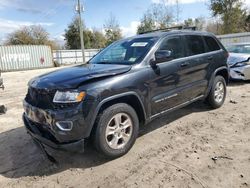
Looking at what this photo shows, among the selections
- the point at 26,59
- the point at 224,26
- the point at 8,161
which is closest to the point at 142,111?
the point at 8,161

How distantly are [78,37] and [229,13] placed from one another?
27.6 meters

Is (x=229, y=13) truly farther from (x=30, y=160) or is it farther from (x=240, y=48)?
(x=30, y=160)

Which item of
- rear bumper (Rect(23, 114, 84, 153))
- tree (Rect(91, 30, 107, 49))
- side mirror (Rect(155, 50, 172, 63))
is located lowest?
rear bumper (Rect(23, 114, 84, 153))

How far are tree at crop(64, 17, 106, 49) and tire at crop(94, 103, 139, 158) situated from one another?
149ft

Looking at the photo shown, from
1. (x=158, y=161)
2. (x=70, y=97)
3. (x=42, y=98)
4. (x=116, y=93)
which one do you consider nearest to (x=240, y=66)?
(x=158, y=161)

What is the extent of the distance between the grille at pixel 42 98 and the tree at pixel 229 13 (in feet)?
104

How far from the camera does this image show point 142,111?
3830 millimetres

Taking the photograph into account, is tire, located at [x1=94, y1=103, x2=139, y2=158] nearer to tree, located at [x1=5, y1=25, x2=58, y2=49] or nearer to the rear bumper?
the rear bumper

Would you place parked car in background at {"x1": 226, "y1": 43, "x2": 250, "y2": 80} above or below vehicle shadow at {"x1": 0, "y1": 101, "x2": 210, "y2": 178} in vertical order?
above

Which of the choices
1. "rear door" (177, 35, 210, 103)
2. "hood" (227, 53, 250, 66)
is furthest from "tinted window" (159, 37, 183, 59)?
"hood" (227, 53, 250, 66)

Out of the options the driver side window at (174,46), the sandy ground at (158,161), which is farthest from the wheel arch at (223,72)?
the driver side window at (174,46)

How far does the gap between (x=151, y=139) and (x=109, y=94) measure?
1360mm

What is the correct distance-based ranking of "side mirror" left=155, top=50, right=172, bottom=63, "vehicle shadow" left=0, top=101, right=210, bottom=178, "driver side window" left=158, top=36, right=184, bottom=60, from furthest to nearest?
"driver side window" left=158, top=36, right=184, bottom=60
"side mirror" left=155, top=50, right=172, bottom=63
"vehicle shadow" left=0, top=101, right=210, bottom=178

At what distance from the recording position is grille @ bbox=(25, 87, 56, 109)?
3.24m
